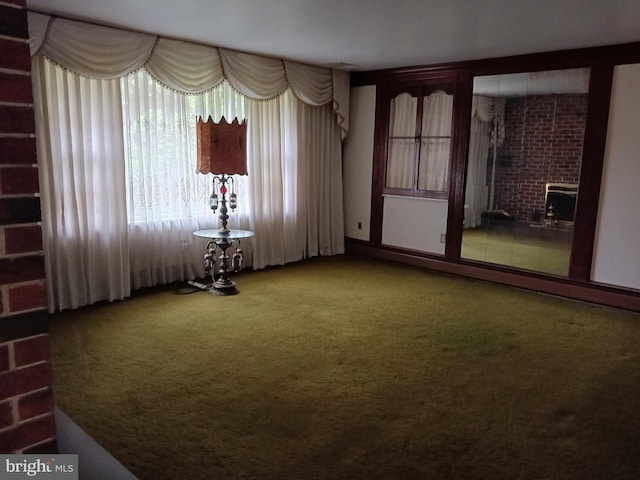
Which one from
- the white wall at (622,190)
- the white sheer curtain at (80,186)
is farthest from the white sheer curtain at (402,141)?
the white sheer curtain at (80,186)

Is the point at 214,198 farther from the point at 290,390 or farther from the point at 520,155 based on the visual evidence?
the point at 520,155

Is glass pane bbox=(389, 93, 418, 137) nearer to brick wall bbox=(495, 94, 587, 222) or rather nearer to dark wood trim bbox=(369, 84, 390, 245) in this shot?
dark wood trim bbox=(369, 84, 390, 245)

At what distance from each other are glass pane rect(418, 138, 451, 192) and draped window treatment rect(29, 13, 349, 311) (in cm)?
117

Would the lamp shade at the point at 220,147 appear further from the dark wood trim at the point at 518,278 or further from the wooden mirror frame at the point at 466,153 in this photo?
the dark wood trim at the point at 518,278

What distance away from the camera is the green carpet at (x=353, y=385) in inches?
86.4

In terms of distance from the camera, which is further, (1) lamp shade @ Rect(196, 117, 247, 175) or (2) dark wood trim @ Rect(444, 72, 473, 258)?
(2) dark wood trim @ Rect(444, 72, 473, 258)

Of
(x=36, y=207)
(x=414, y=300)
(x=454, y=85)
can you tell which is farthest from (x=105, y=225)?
(x=454, y=85)

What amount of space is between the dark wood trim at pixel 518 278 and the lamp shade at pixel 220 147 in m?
2.41

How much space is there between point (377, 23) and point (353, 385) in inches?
103

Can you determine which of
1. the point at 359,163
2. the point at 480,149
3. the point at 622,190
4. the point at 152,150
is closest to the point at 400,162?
the point at 359,163

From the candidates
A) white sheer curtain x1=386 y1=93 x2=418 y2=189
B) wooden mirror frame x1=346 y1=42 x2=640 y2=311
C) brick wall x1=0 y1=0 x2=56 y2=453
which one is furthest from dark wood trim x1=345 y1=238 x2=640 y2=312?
brick wall x1=0 y1=0 x2=56 y2=453

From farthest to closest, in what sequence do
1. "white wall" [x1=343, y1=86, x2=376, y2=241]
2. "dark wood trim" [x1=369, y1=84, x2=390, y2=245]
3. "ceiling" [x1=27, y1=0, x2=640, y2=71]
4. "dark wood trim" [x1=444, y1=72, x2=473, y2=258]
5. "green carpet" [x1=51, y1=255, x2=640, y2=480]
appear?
"white wall" [x1=343, y1=86, x2=376, y2=241]
"dark wood trim" [x1=369, y1=84, x2=390, y2=245]
"dark wood trim" [x1=444, y1=72, x2=473, y2=258]
"ceiling" [x1=27, y1=0, x2=640, y2=71]
"green carpet" [x1=51, y1=255, x2=640, y2=480]

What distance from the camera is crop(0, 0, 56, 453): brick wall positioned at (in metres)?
0.98

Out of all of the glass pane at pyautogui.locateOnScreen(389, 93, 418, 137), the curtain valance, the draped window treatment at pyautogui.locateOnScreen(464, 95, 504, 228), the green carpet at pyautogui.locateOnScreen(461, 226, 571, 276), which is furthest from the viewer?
the glass pane at pyautogui.locateOnScreen(389, 93, 418, 137)
